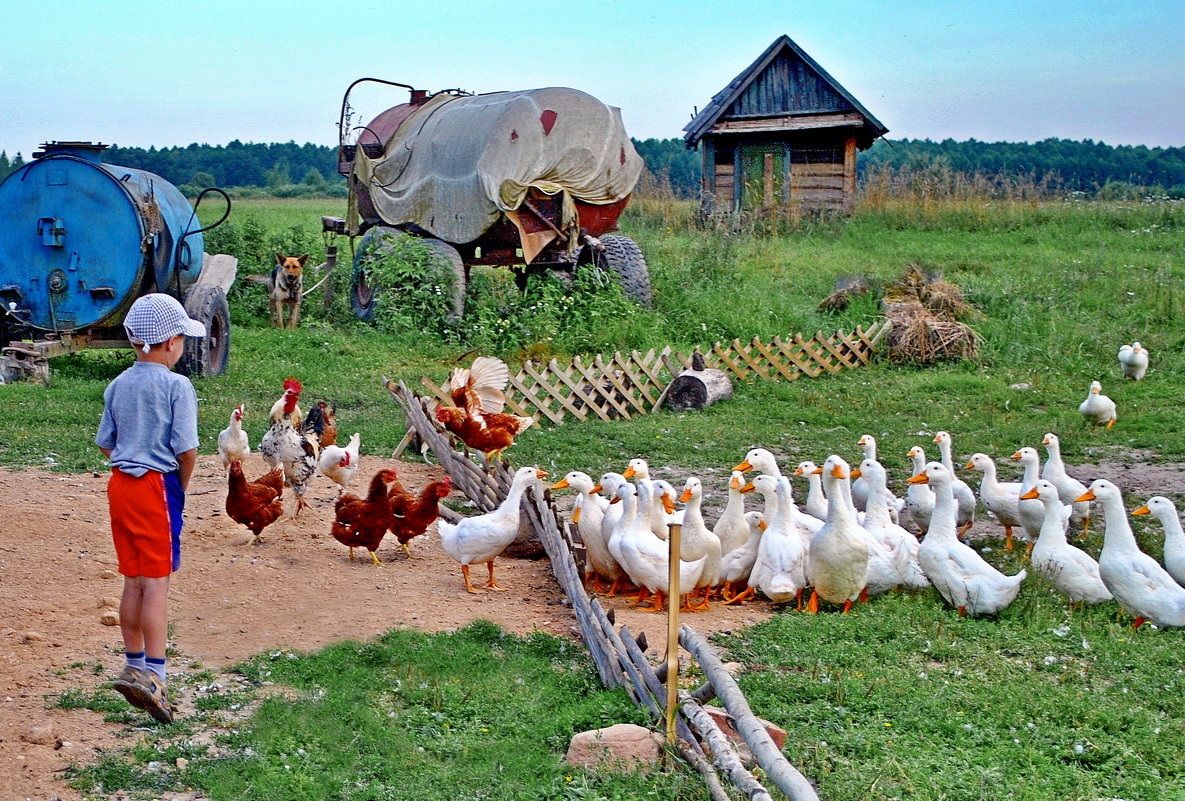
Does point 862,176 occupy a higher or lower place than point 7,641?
higher

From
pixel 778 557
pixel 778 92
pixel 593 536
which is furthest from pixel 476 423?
pixel 778 92

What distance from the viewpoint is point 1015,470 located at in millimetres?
9242

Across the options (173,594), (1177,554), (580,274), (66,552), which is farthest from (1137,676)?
(580,274)

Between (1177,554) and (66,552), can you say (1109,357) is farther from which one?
(66,552)

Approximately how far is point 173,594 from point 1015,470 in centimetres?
648

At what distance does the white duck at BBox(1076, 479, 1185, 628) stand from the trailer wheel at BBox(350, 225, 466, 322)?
9.55 meters

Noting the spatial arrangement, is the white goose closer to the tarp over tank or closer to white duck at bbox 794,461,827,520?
white duck at bbox 794,461,827,520

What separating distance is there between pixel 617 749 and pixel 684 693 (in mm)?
352

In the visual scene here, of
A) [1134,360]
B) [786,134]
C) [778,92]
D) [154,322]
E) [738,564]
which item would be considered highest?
[778,92]

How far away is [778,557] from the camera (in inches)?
257

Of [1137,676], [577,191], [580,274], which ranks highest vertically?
[577,191]

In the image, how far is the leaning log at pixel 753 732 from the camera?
3.53 m

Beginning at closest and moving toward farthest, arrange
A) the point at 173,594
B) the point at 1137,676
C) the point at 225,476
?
the point at 1137,676
the point at 173,594
the point at 225,476

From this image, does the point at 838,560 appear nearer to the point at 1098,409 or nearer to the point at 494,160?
the point at 1098,409
